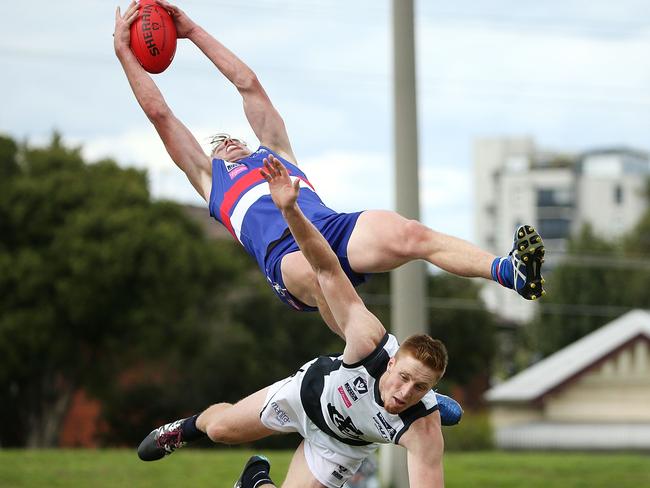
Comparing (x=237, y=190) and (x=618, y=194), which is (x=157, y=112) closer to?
(x=237, y=190)

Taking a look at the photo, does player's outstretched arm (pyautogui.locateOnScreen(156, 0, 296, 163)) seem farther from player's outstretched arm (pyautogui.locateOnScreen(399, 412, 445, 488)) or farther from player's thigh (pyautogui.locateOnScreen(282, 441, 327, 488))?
player's outstretched arm (pyautogui.locateOnScreen(399, 412, 445, 488))

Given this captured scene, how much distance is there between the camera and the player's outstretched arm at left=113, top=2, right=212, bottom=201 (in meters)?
7.41

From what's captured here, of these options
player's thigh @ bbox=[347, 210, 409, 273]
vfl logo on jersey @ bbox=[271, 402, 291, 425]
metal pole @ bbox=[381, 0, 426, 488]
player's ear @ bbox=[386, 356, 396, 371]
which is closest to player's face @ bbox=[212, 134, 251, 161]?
player's thigh @ bbox=[347, 210, 409, 273]

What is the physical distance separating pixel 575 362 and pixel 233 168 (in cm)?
3030

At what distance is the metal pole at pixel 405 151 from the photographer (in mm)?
13000

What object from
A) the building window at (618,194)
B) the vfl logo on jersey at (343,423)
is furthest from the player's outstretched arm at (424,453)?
the building window at (618,194)

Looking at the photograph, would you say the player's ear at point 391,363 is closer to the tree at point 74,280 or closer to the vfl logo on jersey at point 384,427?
the vfl logo on jersey at point 384,427

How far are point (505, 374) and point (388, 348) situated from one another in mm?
48209

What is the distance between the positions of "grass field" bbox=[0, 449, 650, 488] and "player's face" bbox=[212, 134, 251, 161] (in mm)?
7367

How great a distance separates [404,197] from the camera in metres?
12.9

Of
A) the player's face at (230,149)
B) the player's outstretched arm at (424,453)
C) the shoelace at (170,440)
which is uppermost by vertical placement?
the player's face at (230,149)

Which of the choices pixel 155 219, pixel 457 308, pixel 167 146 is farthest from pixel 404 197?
pixel 457 308

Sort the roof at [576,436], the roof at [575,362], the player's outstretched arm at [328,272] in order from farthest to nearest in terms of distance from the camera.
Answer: the roof at [575,362]
the roof at [576,436]
the player's outstretched arm at [328,272]

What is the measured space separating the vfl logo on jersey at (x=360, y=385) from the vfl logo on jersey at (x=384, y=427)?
0.14 metres
